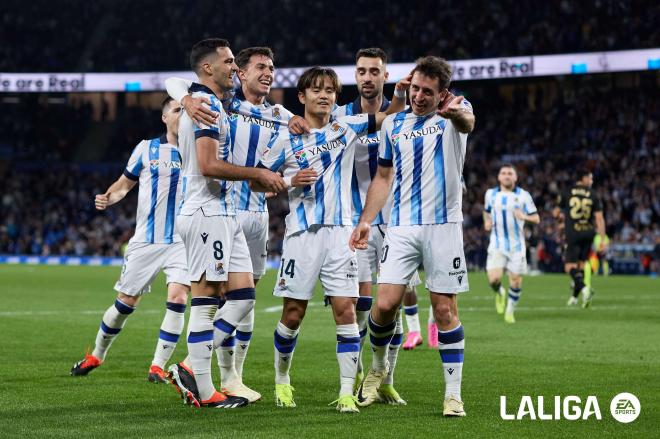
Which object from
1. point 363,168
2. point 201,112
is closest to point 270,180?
point 201,112

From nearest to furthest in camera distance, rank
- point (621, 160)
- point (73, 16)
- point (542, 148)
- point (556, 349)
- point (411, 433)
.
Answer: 1. point (411, 433)
2. point (556, 349)
3. point (621, 160)
4. point (542, 148)
5. point (73, 16)

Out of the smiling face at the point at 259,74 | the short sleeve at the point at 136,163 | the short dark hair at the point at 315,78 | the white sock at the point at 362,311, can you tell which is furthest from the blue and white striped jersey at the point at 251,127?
the short sleeve at the point at 136,163

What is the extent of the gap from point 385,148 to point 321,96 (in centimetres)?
58

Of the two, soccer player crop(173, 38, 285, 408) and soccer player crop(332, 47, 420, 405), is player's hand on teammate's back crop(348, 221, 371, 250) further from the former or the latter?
soccer player crop(332, 47, 420, 405)

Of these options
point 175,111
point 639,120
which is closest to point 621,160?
point 639,120

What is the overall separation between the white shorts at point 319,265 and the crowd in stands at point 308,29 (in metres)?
29.4

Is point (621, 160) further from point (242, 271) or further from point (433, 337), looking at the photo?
point (242, 271)

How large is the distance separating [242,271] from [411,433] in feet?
6.31

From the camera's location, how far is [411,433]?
6.27m

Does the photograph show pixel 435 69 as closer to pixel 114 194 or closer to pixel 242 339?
pixel 242 339

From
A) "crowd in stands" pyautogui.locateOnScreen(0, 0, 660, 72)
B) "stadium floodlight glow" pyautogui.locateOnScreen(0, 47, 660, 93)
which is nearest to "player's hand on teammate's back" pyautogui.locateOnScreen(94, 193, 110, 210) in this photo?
"stadium floodlight glow" pyautogui.locateOnScreen(0, 47, 660, 93)

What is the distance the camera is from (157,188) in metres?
9.67

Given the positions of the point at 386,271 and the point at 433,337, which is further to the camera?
the point at 433,337

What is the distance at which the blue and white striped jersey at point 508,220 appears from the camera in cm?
1552
